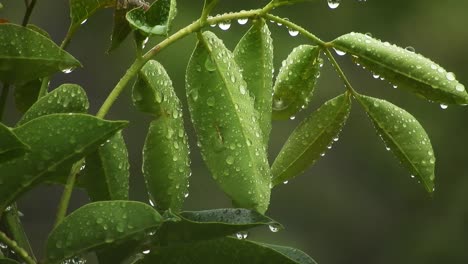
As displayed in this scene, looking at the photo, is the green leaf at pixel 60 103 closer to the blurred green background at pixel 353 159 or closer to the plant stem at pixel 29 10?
the plant stem at pixel 29 10

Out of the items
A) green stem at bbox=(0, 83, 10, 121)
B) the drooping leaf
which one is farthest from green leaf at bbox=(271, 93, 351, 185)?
green stem at bbox=(0, 83, 10, 121)

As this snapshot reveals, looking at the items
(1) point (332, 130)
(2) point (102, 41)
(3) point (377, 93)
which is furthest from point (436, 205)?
(1) point (332, 130)

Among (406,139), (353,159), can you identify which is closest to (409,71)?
(406,139)

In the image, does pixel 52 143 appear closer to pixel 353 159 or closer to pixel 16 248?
pixel 16 248

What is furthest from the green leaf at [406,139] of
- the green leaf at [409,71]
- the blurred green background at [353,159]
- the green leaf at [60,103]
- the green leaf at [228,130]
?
the blurred green background at [353,159]

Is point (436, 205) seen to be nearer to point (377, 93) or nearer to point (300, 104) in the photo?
point (377, 93)
